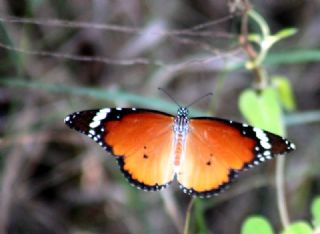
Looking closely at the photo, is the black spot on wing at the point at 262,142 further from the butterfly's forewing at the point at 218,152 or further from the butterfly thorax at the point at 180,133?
the butterfly thorax at the point at 180,133

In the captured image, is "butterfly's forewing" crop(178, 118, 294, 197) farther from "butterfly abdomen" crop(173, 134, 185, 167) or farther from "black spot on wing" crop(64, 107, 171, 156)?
"black spot on wing" crop(64, 107, 171, 156)

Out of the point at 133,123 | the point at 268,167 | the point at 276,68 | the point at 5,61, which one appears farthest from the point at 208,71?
the point at 133,123

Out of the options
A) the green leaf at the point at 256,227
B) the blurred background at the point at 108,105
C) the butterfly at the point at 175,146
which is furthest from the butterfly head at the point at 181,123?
the blurred background at the point at 108,105

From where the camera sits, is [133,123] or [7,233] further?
[7,233]

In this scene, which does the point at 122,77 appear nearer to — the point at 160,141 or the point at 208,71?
the point at 208,71

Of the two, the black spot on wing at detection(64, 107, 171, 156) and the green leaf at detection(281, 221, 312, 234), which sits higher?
the black spot on wing at detection(64, 107, 171, 156)

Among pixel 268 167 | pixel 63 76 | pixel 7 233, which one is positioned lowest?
pixel 7 233

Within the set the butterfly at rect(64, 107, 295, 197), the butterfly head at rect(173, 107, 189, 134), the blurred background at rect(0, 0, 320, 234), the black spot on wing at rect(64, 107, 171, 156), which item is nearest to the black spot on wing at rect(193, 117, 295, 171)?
the butterfly at rect(64, 107, 295, 197)

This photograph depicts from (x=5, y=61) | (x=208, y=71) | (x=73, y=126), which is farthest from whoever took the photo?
(x=208, y=71)

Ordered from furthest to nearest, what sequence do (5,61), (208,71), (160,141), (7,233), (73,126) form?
(208,71) < (7,233) < (5,61) < (160,141) < (73,126)
